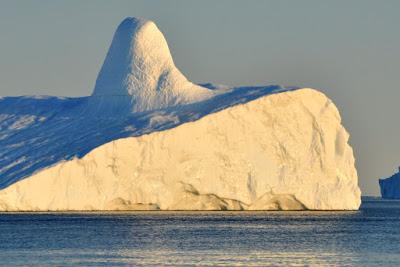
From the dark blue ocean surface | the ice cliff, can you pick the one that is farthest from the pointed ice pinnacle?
the ice cliff

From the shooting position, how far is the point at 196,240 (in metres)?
68.9

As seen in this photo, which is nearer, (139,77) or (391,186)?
(139,77)

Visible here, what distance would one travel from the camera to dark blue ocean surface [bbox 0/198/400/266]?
186ft

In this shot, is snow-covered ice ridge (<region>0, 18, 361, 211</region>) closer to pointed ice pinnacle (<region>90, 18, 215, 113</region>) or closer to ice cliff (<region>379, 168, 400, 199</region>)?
pointed ice pinnacle (<region>90, 18, 215, 113</region>)

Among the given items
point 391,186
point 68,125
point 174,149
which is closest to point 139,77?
point 68,125

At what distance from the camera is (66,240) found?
68.3 m

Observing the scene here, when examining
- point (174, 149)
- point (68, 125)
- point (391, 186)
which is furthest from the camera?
point (391, 186)

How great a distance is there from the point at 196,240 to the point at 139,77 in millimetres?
35418

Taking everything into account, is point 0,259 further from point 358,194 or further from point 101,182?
point 358,194

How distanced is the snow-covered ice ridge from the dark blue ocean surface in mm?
1740

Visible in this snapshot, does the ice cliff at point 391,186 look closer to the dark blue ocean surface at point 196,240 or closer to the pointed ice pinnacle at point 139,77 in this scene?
the pointed ice pinnacle at point 139,77

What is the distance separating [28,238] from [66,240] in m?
2.97

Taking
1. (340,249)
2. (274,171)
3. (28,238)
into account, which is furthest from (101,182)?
(340,249)

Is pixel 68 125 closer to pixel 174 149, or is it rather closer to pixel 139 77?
pixel 139 77
